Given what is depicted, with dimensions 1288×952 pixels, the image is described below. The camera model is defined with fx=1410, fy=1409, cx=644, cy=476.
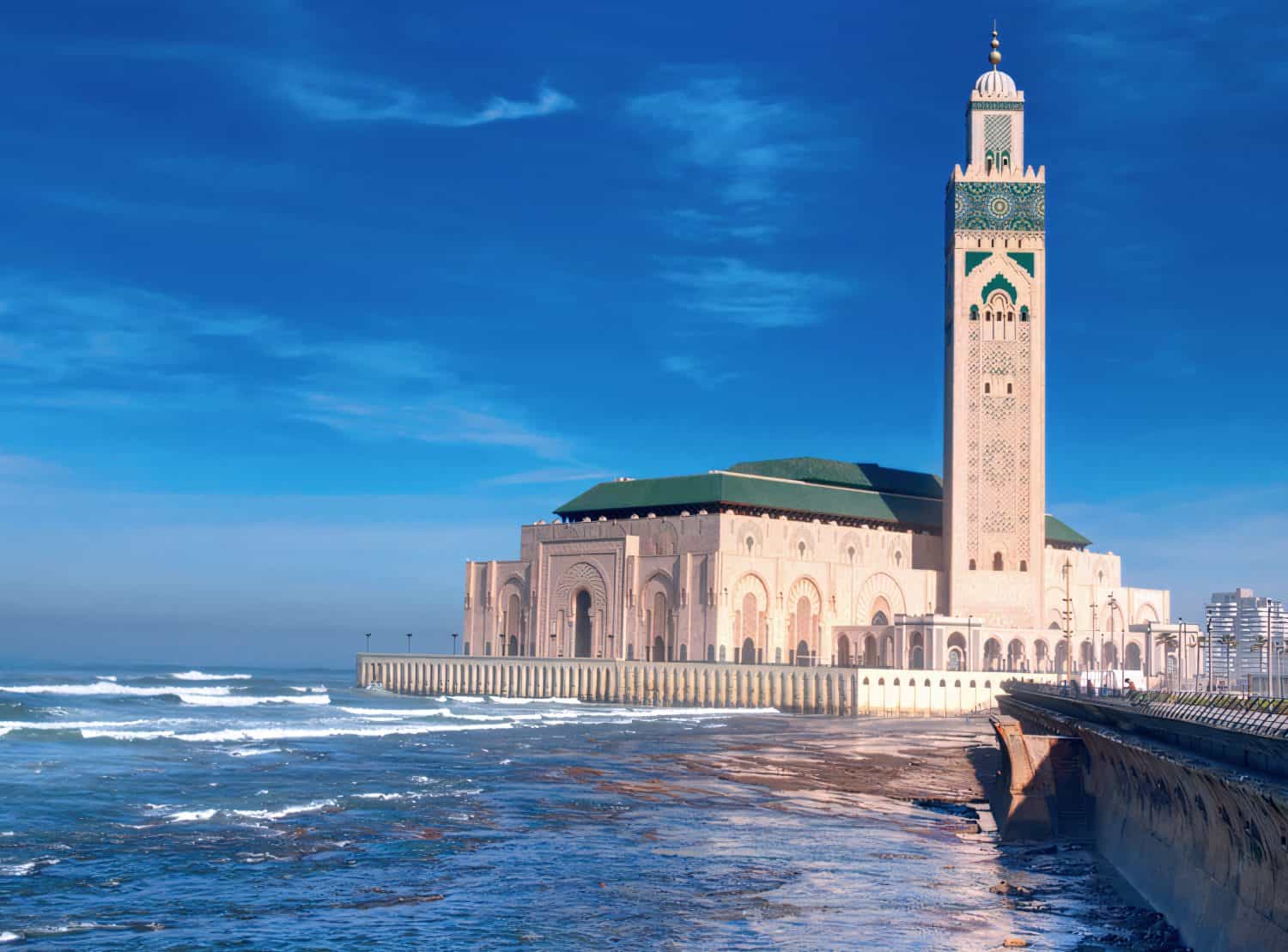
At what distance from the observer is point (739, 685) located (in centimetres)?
7906

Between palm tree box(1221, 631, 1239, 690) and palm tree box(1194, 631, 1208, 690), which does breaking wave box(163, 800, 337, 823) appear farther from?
palm tree box(1221, 631, 1239, 690)

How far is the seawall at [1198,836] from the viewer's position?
1541 centimetres

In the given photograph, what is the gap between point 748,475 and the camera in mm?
94125

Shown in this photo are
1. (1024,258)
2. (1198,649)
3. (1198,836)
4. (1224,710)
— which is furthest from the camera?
(1024,258)

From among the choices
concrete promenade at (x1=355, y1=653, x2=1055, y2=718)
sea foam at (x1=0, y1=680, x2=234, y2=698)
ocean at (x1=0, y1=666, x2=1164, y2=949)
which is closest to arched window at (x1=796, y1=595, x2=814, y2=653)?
concrete promenade at (x1=355, y1=653, x2=1055, y2=718)

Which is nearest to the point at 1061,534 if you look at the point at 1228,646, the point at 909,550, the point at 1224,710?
the point at 909,550

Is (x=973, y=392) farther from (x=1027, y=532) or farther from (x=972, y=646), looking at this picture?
(x=972, y=646)

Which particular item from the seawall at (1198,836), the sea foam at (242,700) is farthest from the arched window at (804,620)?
the seawall at (1198,836)

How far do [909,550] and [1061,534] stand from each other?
16.5 m

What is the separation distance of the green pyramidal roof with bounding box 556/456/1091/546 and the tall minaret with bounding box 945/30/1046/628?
9873 millimetres

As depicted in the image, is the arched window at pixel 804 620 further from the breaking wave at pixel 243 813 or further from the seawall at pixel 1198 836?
the seawall at pixel 1198 836

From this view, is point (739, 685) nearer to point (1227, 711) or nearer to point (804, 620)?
point (804, 620)

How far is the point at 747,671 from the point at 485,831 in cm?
5140

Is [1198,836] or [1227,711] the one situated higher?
[1227,711]
